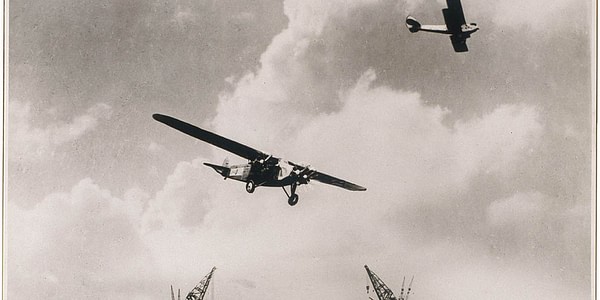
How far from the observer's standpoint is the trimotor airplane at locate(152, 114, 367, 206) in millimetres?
3428

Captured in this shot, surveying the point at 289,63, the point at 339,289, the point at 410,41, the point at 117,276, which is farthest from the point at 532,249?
the point at 117,276

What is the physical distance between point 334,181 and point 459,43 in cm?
104

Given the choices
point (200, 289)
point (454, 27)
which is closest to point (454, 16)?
point (454, 27)

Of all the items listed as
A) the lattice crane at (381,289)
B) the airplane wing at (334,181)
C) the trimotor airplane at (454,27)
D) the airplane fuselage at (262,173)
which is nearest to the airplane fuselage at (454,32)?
the trimotor airplane at (454,27)

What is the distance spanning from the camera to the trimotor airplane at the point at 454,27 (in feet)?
11.3

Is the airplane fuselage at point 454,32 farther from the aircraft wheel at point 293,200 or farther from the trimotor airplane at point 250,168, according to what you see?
the aircraft wheel at point 293,200

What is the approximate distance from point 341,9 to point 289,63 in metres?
0.42

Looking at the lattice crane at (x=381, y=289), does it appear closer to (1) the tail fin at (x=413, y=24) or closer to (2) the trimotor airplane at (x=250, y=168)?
(2) the trimotor airplane at (x=250, y=168)

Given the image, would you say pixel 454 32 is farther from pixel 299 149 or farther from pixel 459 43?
pixel 299 149

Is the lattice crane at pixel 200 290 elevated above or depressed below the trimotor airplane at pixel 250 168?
below

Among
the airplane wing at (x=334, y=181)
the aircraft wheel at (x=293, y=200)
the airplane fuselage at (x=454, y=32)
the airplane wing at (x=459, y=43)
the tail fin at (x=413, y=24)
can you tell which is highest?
the tail fin at (x=413, y=24)

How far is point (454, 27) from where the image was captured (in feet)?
11.3

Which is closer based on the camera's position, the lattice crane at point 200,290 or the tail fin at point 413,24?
the lattice crane at point 200,290

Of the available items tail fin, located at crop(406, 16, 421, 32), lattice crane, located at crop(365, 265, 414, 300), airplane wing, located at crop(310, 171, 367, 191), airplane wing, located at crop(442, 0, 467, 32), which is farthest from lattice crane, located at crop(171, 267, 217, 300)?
airplane wing, located at crop(442, 0, 467, 32)
